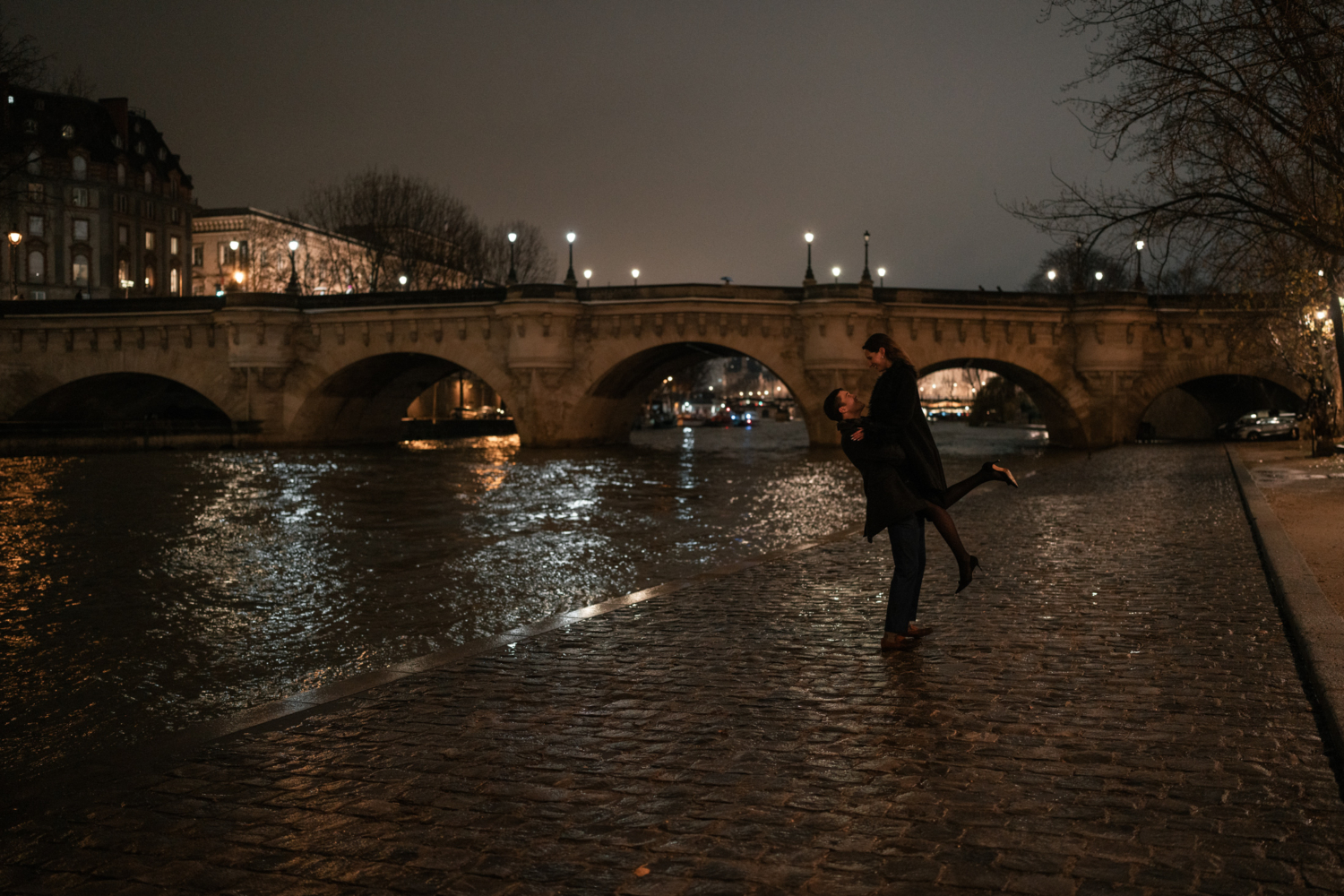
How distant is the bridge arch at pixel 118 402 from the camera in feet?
150

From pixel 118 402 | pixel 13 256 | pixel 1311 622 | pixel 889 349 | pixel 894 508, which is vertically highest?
pixel 13 256

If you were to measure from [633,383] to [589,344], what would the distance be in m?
5.77

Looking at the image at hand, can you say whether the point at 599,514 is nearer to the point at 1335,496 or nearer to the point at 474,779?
the point at 1335,496

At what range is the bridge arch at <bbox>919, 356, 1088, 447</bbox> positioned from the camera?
4009 centimetres

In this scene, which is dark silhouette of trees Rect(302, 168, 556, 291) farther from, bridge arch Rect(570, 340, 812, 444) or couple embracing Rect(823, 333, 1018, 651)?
couple embracing Rect(823, 333, 1018, 651)

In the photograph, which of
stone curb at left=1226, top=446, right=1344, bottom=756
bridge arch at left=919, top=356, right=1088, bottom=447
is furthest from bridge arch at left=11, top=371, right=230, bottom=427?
stone curb at left=1226, top=446, right=1344, bottom=756

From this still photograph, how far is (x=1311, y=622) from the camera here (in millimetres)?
6797

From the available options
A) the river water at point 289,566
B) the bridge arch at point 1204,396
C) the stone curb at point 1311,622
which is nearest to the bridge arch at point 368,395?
the river water at point 289,566

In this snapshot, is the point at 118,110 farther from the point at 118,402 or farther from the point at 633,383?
the point at 633,383

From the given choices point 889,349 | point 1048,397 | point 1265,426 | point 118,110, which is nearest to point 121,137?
point 118,110

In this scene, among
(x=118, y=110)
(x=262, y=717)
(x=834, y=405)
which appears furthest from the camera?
(x=118, y=110)

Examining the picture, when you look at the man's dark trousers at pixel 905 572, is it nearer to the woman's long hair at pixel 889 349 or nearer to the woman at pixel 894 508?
the woman at pixel 894 508

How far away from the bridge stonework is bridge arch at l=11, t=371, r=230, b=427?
0.61m

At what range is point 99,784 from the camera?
4.59 metres
